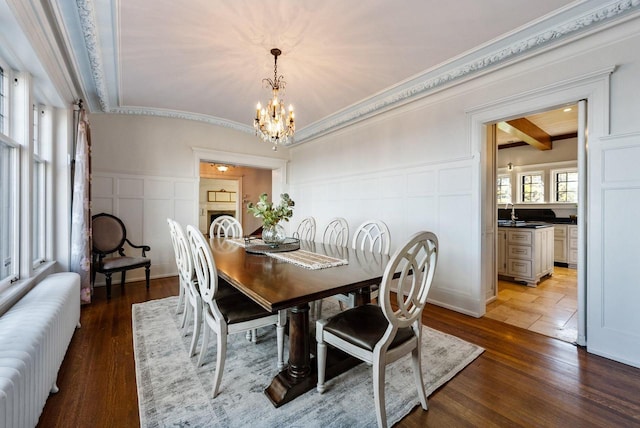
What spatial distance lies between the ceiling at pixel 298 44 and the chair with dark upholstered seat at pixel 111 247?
1580 millimetres

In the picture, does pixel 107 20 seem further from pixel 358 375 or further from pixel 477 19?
pixel 358 375

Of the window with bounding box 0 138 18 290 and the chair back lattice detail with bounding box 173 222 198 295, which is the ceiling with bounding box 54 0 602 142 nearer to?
the window with bounding box 0 138 18 290

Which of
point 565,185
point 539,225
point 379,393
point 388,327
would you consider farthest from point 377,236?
point 565,185

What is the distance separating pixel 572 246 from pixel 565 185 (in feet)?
4.91

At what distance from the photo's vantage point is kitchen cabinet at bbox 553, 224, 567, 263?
5180mm

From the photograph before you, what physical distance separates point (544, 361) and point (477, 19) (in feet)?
8.60

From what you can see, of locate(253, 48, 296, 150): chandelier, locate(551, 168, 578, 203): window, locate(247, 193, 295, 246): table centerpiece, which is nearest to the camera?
locate(247, 193, 295, 246): table centerpiece

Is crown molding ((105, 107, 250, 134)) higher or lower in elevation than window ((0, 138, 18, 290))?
higher

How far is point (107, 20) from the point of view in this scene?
2.22 metres

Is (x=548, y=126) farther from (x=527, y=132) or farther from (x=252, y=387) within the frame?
(x=252, y=387)

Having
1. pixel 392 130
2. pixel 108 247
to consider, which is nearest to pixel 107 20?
pixel 108 247

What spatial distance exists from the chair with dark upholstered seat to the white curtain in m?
0.29

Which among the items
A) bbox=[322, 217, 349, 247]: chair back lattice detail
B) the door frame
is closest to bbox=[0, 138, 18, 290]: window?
bbox=[322, 217, 349, 247]: chair back lattice detail

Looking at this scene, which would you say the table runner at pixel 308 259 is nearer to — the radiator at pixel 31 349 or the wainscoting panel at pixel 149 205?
the radiator at pixel 31 349
